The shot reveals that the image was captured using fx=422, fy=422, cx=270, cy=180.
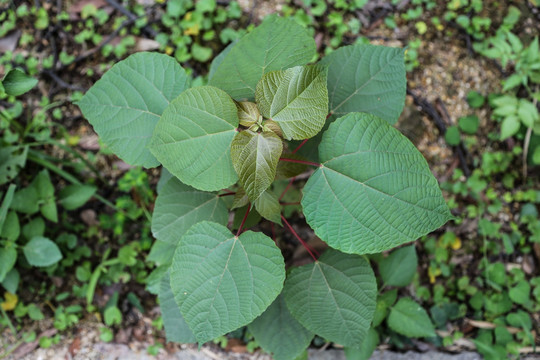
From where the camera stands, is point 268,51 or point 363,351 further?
point 363,351

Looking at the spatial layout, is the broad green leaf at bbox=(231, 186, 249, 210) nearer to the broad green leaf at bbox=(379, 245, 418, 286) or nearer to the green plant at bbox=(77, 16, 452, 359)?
the green plant at bbox=(77, 16, 452, 359)

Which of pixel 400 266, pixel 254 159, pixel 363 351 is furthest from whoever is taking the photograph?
pixel 400 266

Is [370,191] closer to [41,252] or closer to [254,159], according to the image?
[254,159]

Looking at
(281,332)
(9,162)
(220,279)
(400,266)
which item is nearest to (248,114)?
(220,279)

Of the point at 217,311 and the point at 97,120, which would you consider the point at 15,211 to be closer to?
the point at 97,120

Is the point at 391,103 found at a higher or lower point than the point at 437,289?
higher

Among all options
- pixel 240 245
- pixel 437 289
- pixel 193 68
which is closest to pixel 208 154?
pixel 240 245
